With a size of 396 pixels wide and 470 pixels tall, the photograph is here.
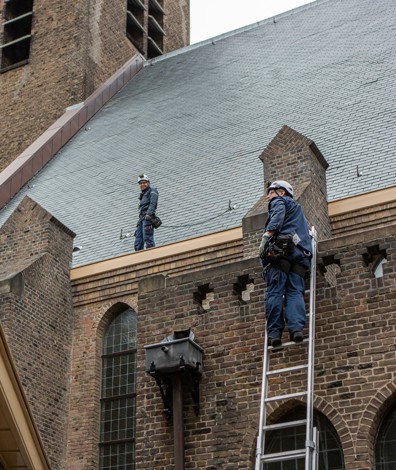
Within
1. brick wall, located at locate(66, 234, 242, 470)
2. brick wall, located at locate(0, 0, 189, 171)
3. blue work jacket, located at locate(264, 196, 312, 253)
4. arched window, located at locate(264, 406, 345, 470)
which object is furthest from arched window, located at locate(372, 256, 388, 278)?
brick wall, located at locate(0, 0, 189, 171)

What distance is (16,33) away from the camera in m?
30.1

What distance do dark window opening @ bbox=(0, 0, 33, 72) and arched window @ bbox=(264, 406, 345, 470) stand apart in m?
20.4

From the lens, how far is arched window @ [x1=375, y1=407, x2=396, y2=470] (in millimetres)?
9500

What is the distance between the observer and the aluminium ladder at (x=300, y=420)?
892cm

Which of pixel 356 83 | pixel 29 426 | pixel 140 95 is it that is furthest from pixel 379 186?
pixel 140 95

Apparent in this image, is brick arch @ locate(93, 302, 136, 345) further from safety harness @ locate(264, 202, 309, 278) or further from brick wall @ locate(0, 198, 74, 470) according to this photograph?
safety harness @ locate(264, 202, 309, 278)

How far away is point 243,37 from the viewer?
26.7m

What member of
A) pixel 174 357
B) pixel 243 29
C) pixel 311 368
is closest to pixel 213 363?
pixel 174 357

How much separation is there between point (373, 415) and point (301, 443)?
89 cm

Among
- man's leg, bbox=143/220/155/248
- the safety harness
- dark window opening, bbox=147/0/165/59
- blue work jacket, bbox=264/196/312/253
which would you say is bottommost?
the safety harness

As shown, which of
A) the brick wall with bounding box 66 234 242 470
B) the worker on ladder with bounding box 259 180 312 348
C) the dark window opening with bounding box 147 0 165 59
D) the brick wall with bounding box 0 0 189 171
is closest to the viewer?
the worker on ladder with bounding box 259 180 312 348

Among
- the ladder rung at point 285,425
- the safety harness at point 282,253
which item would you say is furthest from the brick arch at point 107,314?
the ladder rung at point 285,425

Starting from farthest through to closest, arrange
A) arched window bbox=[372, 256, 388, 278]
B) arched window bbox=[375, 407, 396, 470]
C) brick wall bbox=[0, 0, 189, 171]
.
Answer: brick wall bbox=[0, 0, 189, 171], arched window bbox=[372, 256, 388, 278], arched window bbox=[375, 407, 396, 470]

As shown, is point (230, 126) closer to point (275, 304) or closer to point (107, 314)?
point (107, 314)
